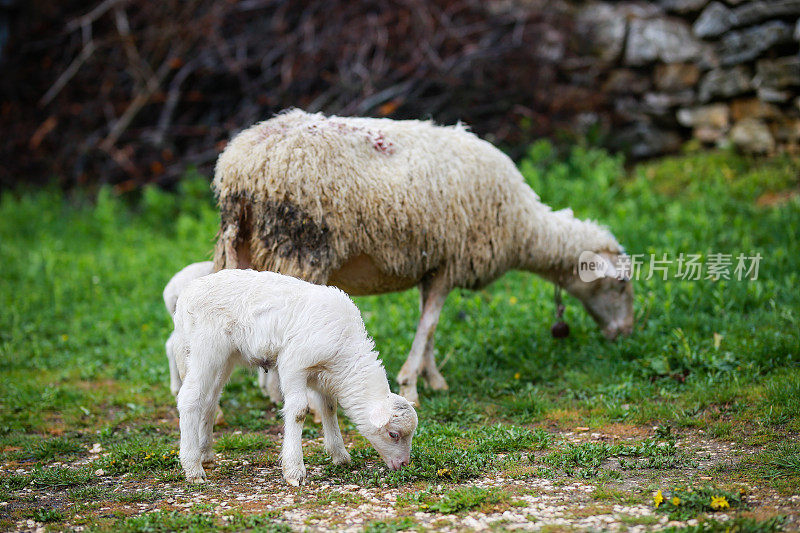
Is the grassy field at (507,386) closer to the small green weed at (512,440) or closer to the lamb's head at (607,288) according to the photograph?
the small green weed at (512,440)

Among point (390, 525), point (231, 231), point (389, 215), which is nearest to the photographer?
point (390, 525)

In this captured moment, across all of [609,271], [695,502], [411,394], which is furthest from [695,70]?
[695,502]

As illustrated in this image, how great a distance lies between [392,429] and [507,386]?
213 centimetres

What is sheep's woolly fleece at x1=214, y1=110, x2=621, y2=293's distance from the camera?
532 cm

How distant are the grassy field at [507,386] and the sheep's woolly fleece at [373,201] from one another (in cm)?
113

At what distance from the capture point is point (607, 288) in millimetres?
6844

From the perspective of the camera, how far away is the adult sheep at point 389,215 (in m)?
5.32

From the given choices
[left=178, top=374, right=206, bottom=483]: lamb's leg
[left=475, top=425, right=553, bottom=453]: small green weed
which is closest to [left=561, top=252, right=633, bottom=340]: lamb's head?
[left=475, top=425, right=553, bottom=453]: small green weed

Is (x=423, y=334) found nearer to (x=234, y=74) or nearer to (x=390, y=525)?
(x=390, y=525)

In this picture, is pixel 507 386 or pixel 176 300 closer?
pixel 176 300

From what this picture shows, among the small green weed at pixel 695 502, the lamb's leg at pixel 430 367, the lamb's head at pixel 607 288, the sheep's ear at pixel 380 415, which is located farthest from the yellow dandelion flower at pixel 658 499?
the lamb's head at pixel 607 288

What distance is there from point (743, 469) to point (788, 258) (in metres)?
3.98

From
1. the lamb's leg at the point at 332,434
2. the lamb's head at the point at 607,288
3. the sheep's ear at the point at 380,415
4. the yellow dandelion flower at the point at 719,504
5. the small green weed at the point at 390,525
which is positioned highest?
the lamb's head at the point at 607,288

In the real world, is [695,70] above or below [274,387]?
above
